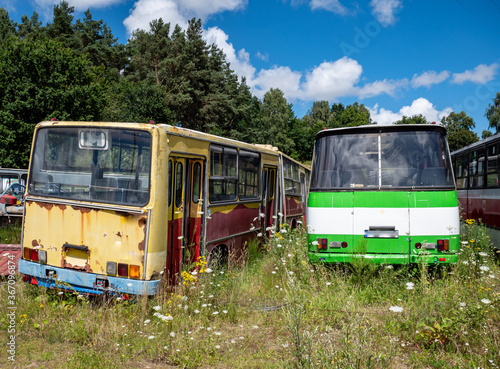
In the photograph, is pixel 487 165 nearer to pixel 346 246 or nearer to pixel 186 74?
pixel 346 246

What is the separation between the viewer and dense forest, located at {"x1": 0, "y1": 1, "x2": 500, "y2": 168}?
2402 centimetres

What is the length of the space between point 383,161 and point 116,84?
4372 centimetres

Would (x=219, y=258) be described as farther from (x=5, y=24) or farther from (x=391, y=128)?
(x=5, y=24)

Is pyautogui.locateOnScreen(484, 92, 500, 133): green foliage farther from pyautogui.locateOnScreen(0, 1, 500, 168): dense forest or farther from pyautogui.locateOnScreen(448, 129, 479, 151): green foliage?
pyautogui.locateOnScreen(448, 129, 479, 151): green foliage

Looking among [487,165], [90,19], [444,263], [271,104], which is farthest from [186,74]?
[444,263]

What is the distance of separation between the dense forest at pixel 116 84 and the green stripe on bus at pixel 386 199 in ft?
71.9

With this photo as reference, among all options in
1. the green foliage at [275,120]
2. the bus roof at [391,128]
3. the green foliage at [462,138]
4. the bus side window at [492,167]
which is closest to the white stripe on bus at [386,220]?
the bus roof at [391,128]

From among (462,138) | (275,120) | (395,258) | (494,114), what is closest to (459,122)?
(462,138)

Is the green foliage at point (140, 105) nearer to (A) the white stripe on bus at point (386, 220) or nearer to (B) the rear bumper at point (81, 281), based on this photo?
(B) the rear bumper at point (81, 281)

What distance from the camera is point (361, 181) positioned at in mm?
6844

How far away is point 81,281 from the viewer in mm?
5711

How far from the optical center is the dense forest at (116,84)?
24.0 m

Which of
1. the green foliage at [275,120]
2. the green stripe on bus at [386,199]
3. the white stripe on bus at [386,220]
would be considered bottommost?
the white stripe on bus at [386,220]

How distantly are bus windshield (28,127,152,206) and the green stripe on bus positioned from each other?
2988mm
